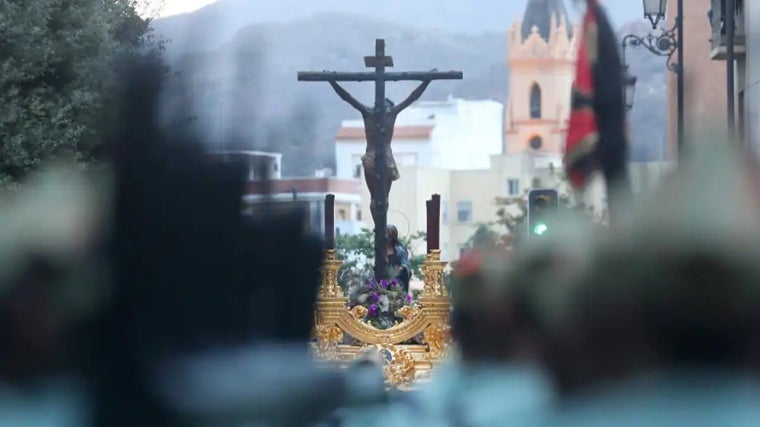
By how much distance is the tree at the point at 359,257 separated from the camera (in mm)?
11359

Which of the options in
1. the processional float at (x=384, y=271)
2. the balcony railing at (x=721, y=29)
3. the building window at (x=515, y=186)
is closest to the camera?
the building window at (x=515, y=186)

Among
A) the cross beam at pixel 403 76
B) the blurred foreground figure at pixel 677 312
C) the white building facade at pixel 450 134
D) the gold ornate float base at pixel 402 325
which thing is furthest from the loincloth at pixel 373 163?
the blurred foreground figure at pixel 677 312

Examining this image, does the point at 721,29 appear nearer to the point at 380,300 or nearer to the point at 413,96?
the point at 413,96

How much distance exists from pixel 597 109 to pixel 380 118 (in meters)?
9.41

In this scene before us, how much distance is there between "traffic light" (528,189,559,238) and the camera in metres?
1.78

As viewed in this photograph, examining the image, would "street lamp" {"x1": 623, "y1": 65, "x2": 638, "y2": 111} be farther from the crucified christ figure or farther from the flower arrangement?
the crucified christ figure

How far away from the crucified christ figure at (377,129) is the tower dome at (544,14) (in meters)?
8.79

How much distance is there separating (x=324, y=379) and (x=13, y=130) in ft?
34.8

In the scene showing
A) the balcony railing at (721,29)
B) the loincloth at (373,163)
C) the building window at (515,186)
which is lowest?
the building window at (515,186)

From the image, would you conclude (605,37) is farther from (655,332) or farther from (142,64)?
(142,64)

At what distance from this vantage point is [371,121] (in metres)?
11.1

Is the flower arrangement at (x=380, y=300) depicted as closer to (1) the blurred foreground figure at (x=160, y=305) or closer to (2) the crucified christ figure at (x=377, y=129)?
(2) the crucified christ figure at (x=377, y=129)

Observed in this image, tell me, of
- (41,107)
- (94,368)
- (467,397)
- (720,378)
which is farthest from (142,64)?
(41,107)

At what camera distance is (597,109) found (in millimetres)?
1718
